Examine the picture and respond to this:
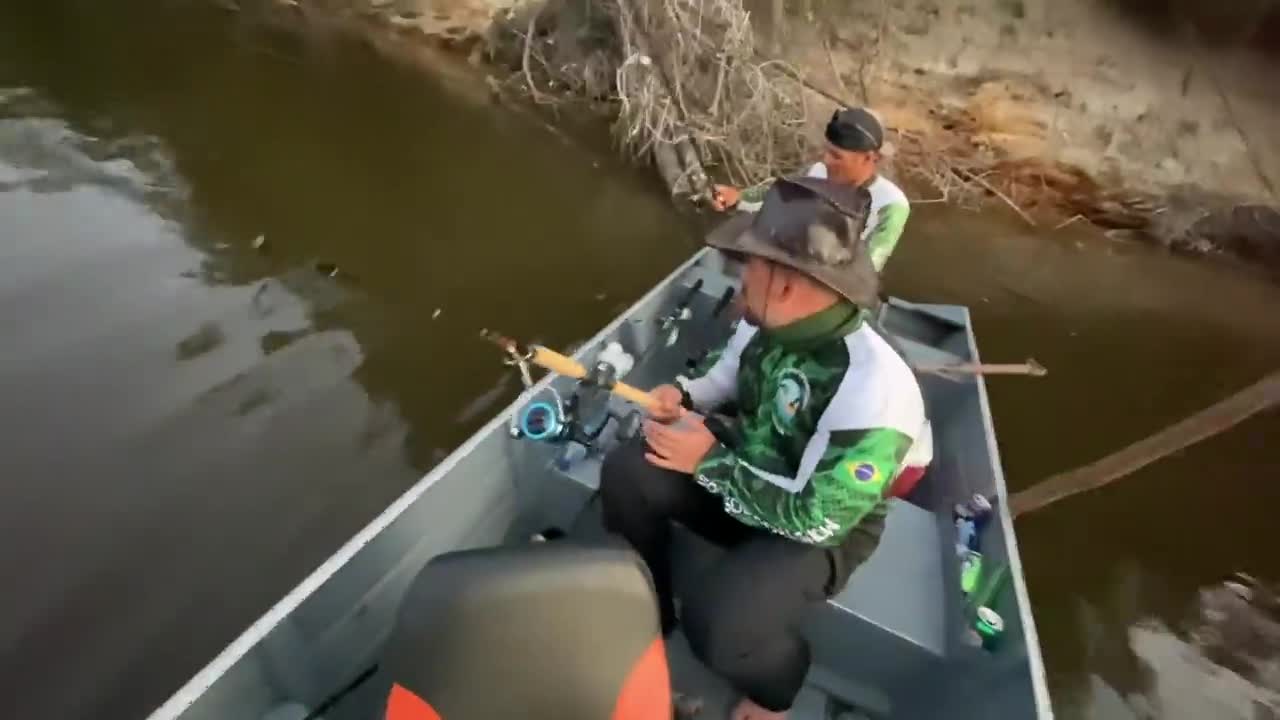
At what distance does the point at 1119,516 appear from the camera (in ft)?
12.3

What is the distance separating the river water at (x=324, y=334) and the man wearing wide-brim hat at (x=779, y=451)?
4.60ft

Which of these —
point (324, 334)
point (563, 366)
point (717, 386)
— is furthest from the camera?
point (324, 334)

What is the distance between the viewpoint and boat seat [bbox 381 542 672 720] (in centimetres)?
140

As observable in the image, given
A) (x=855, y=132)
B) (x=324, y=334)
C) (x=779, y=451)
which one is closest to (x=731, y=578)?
(x=779, y=451)

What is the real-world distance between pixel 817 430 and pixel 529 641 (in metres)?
0.66

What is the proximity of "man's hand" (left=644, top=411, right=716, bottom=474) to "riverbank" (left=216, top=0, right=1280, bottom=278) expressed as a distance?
12.1ft

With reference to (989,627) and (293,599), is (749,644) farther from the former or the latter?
(293,599)

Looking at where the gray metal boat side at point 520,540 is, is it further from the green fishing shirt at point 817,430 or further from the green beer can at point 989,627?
the green fishing shirt at point 817,430

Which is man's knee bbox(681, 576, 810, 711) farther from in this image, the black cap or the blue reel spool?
the black cap

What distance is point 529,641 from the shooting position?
1421mm

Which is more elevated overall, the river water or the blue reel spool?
the blue reel spool

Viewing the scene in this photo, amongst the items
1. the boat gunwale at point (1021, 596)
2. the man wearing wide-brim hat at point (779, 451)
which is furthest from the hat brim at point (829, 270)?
the boat gunwale at point (1021, 596)

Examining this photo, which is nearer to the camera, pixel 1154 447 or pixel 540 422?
pixel 540 422

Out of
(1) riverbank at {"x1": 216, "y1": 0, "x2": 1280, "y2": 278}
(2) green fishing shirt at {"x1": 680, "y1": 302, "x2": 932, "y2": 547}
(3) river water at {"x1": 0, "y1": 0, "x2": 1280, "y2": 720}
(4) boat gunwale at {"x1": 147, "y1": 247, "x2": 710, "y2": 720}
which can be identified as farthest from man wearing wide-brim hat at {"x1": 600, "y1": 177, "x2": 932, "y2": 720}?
(1) riverbank at {"x1": 216, "y1": 0, "x2": 1280, "y2": 278}
